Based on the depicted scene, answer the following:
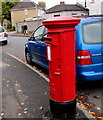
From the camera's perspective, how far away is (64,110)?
12.4ft

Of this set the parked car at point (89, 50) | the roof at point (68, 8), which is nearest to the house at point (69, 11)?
the roof at point (68, 8)

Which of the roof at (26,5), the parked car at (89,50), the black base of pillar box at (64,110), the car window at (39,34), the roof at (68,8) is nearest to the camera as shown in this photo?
the black base of pillar box at (64,110)

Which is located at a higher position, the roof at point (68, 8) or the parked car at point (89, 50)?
the roof at point (68, 8)

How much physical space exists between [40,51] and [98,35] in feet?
7.78

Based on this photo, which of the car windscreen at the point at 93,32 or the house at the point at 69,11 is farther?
the house at the point at 69,11

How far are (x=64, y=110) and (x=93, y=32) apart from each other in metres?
2.36

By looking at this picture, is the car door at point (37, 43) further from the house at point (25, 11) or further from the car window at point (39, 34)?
the house at point (25, 11)

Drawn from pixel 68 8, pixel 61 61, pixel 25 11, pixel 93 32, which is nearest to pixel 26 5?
pixel 25 11

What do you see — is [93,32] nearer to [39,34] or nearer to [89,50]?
[89,50]

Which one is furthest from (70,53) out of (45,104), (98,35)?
(98,35)

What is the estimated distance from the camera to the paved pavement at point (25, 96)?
4.17m

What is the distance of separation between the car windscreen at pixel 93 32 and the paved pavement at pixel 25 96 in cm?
169

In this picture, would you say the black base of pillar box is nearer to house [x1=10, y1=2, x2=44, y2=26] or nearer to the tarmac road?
the tarmac road

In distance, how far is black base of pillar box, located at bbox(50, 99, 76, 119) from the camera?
3789 millimetres
